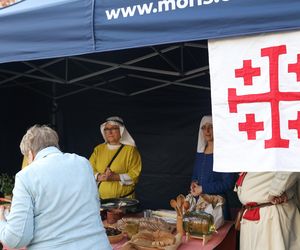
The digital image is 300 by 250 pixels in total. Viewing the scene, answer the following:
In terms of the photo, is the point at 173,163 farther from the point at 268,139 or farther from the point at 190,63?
the point at 268,139

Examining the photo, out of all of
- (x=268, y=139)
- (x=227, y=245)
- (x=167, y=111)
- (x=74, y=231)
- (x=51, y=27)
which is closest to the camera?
(x=74, y=231)

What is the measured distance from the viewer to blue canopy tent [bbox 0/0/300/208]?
1859 mm

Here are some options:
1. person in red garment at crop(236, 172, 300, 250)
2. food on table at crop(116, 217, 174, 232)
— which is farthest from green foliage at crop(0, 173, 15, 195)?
person in red garment at crop(236, 172, 300, 250)

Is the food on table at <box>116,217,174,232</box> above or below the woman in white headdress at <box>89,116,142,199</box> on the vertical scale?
below

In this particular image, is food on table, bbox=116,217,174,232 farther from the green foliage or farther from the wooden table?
the green foliage

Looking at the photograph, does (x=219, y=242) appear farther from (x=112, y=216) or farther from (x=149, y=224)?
(x=112, y=216)

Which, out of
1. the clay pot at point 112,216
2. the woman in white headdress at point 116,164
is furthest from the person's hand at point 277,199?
the woman in white headdress at point 116,164

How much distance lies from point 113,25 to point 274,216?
140cm

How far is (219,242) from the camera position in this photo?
2383mm

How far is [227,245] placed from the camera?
2643 millimetres

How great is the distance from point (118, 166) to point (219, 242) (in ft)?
3.81

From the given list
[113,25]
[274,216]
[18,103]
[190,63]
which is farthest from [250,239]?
[18,103]

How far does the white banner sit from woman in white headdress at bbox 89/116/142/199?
1.40m

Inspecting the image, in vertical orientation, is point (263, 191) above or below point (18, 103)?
below
